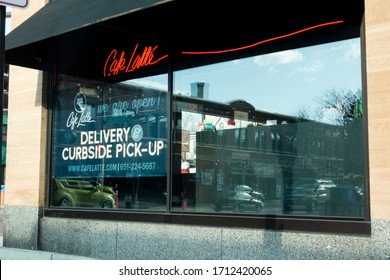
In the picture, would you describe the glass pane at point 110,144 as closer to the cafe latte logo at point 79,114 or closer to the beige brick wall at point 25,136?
the cafe latte logo at point 79,114

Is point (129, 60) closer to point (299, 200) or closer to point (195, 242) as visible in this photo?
point (195, 242)

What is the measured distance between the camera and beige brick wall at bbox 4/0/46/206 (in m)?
10.0

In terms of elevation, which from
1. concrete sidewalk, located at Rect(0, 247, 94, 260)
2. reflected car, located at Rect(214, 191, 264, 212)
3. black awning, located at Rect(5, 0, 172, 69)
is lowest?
concrete sidewalk, located at Rect(0, 247, 94, 260)

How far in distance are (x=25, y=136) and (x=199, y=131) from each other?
3926 mm

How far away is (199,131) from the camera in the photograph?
8117 mm

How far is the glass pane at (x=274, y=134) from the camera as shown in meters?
6.65

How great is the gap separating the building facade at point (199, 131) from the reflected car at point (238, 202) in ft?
0.07

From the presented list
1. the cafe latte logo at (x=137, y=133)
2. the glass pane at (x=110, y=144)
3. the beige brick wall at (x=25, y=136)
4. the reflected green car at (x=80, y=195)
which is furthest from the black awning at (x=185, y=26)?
the reflected green car at (x=80, y=195)

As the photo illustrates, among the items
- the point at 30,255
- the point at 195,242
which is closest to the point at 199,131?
the point at 195,242

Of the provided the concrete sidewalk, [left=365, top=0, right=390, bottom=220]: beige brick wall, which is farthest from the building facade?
the concrete sidewalk

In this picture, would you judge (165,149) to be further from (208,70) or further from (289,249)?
(289,249)

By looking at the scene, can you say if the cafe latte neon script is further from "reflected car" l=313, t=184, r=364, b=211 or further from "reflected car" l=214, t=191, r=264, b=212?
"reflected car" l=313, t=184, r=364, b=211

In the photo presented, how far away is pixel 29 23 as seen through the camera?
959 centimetres

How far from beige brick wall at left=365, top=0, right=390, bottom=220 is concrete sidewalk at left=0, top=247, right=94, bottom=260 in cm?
483
